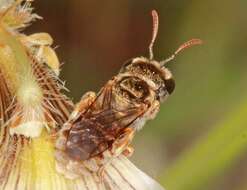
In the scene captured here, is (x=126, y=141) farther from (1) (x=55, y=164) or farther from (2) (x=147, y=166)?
(2) (x=147, y=166)

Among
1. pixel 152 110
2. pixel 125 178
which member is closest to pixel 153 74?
pixel 152 110

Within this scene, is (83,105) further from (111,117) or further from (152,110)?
(152,110)

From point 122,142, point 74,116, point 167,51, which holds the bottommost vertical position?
point 122,142

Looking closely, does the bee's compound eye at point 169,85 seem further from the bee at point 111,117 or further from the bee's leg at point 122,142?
the bee's leg at point 122,142

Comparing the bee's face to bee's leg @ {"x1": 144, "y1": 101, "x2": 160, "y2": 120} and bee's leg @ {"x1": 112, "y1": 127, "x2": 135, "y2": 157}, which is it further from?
bee's leg @ {"x1": 112, "y1": 127, "x2": 135, "y2": 157}

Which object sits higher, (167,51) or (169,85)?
(167,51)

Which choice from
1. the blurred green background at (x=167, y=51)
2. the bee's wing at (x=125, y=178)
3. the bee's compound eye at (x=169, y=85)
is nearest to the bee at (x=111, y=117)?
the bee's compound eye at (x=169, y=85)

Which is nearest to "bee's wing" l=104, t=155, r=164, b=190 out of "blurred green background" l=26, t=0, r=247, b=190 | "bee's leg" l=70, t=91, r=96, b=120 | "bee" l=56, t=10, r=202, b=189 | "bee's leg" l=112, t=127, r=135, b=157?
"bee" l=56, t=10, r=202, b=189
